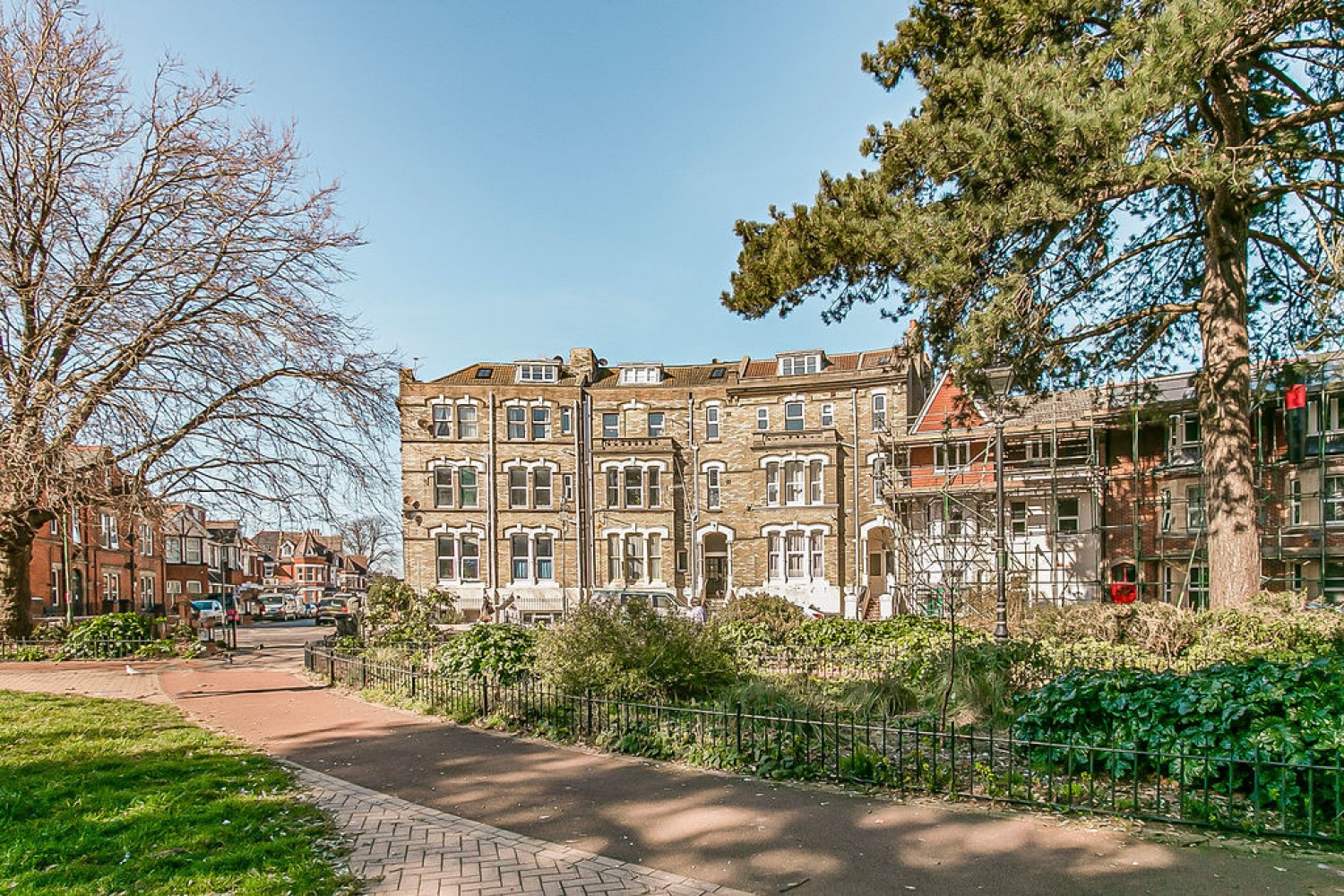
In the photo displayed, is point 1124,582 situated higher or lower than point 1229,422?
lower

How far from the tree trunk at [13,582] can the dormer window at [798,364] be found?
2746cm

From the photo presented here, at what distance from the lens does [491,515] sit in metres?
37.5

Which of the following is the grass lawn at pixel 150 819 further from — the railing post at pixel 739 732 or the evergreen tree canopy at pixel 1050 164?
the evergreen tree canopy at pixel 1050 164

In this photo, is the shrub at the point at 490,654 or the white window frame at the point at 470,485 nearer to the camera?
the shrub at the point at 490,654

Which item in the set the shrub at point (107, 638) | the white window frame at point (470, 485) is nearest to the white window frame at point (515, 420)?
the white window frame at point (470, 485)

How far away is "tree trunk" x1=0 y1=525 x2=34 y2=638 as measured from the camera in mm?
19734

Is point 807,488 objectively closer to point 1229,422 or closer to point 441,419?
point 441,419

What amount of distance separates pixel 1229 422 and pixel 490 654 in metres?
13.9

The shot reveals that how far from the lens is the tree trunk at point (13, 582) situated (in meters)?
19.7

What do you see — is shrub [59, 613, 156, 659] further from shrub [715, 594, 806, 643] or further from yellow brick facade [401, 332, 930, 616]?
yellow brick facade [401, 332, 930, 616]

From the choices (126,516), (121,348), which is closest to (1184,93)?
(121,348)

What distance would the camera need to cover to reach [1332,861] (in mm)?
5340

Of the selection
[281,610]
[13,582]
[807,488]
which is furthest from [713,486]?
[281,610]

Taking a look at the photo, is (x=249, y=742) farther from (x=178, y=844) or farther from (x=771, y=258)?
(x=771, y=258)
